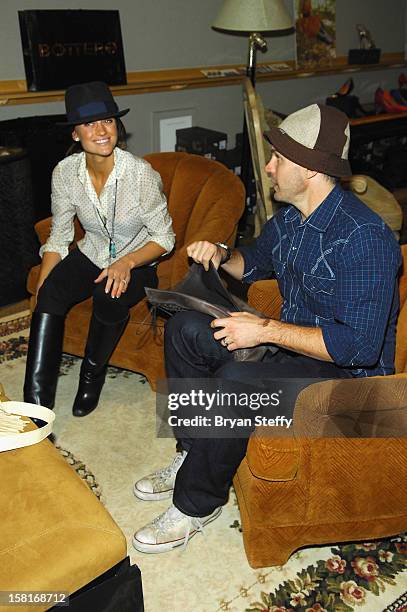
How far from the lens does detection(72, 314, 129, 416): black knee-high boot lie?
2.72m

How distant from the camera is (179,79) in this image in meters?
4.39

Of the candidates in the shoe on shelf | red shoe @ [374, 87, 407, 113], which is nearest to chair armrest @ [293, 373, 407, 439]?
the shoe on shelf

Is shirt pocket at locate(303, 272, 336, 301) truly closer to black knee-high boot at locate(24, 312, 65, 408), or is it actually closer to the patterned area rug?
the patterned area rug

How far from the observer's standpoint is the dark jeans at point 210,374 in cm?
203

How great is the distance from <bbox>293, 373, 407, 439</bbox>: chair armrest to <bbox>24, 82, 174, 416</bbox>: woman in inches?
39.7

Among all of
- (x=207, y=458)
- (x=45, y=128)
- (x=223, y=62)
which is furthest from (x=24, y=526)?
(x=223, y=62)

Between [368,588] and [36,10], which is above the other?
[36,10]

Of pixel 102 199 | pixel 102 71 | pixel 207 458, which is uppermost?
pixel 102 71

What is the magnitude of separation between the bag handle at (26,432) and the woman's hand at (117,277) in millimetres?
690

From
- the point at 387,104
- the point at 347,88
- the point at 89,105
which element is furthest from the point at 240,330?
the point at 387,104

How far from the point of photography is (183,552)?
2184 mm

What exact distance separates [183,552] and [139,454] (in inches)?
21.2

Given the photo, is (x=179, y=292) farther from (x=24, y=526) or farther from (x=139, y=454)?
(x=24, y=526)

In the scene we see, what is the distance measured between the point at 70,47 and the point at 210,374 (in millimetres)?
2402
